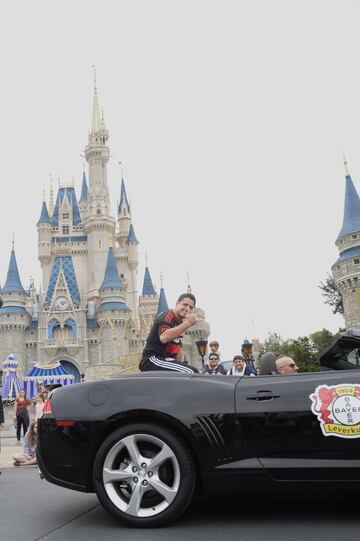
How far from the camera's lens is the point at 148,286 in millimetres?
82812

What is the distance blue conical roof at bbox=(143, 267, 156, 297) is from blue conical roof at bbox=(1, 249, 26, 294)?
2055cm

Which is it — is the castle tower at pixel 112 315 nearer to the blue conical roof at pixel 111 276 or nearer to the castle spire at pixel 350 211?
the blue conical roof at pixel 111 276

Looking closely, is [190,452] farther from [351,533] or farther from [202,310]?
[202,310]

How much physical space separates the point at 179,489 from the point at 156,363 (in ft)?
4.10

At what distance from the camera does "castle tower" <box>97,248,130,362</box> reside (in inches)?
2454

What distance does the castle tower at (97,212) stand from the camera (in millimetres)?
72062

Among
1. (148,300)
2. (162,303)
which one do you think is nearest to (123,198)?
(148,300)

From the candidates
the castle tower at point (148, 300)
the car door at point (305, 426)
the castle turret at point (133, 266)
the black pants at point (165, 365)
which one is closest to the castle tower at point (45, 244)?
the castle turret at point (133, 266)

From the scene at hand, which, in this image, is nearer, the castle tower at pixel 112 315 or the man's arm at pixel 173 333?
the man's arm at pixel 173 333

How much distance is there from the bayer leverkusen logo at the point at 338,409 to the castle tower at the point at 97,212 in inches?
2676

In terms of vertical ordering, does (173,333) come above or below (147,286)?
below

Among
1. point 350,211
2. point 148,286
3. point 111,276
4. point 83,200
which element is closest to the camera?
point 350,211

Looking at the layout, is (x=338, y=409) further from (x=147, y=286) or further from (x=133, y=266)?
(x=147, y=286)

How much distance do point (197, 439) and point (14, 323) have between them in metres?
→ 64.1
